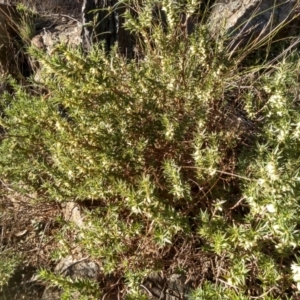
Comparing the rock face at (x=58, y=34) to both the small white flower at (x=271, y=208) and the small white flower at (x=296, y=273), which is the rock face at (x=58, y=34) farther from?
the small white flower at (x=296, y=273)

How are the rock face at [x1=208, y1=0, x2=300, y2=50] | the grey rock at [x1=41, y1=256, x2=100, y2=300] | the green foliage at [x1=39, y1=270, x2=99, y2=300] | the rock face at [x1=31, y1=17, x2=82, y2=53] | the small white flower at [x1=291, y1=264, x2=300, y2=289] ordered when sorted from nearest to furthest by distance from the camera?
the small white flower at [x1=291, y1=264, x2=300, y2=289], the green foliage at [x1=39, y1=270, x2=99, y2=300], the grey rock at [x1=41, y1=256, x2=100, y2=300], the rock face at [x1=208, y1=0, x2=300, y2=50], the rock face at [x1=31, y1=17, x2=82, y2=53]

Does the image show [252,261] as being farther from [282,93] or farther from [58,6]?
[58,6]

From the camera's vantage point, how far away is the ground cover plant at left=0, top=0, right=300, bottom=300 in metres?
1.79

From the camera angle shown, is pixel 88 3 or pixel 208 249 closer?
pixel 208 249

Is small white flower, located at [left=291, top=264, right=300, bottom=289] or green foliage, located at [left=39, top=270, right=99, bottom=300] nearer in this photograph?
small white flower, located at [left=291, top=264, right=300, bottom=289]

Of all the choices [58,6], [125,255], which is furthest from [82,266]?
[58,6]

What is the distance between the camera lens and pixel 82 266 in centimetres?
227

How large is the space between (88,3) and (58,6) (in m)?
0.96

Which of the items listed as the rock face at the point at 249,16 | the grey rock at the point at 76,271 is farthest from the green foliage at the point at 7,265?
the rock face at the point at 249,16

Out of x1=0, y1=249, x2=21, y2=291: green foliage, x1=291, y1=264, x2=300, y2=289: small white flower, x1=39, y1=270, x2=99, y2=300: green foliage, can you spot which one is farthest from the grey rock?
x1=291, y1=264, x2=300, y2=289: small white flower

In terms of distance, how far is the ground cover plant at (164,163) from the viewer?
1794mm

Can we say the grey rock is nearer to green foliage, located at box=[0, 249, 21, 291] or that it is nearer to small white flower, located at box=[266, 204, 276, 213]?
green foliage, located at box=[0, 249, 21, 291]

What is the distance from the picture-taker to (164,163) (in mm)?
1900

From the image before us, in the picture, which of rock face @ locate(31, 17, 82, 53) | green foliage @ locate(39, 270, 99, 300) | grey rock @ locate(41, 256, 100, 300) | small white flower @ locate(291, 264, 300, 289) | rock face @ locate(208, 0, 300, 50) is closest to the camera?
small white flower @ locate(291, 264, 300, 289)
